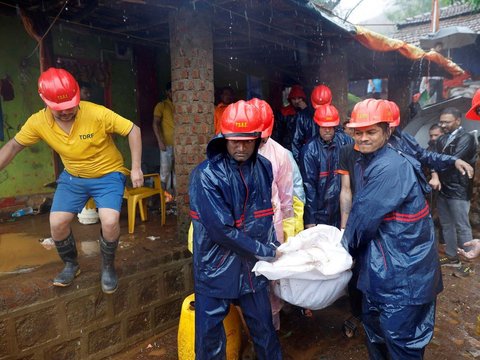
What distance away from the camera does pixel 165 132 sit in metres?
6.44

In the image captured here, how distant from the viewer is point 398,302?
234 centimetres

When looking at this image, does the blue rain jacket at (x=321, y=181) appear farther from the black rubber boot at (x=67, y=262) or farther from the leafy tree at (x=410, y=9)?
the leafy tree at (x=410, y=9)

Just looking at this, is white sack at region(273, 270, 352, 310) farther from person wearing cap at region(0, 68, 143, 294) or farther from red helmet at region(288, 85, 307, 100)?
red helmet at region(288, 85, 307, 100)

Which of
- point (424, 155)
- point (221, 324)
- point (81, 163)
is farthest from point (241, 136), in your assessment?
point (424, 155)

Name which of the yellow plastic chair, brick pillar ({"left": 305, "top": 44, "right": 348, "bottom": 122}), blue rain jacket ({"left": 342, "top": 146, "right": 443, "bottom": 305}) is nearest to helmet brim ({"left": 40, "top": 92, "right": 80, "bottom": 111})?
the yellow plastic chair

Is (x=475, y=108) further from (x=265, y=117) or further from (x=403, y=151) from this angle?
(x=265, y=117)

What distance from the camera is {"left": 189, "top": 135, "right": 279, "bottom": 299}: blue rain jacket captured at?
242 centimetres

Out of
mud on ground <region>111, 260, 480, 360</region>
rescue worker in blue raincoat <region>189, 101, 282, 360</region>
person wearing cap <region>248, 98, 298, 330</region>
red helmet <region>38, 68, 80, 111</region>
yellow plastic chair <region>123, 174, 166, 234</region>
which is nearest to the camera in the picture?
rescue worker in blue raincoat <region>189, 101, 282, 360</region>

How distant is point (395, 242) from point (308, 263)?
569mm

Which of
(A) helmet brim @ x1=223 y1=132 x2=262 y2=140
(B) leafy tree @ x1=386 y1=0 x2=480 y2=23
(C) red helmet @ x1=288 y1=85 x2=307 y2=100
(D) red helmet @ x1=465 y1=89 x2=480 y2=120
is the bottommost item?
(A) helmet brim @ x1=223 y1=132 x2=262 y2=140

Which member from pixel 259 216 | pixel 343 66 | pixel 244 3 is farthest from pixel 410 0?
pixel 259 216

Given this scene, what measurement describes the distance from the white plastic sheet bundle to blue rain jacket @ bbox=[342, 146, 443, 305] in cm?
20

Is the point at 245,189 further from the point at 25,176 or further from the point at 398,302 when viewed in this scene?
the point at 25,176

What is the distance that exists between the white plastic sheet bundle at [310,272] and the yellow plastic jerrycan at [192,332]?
0.60m
